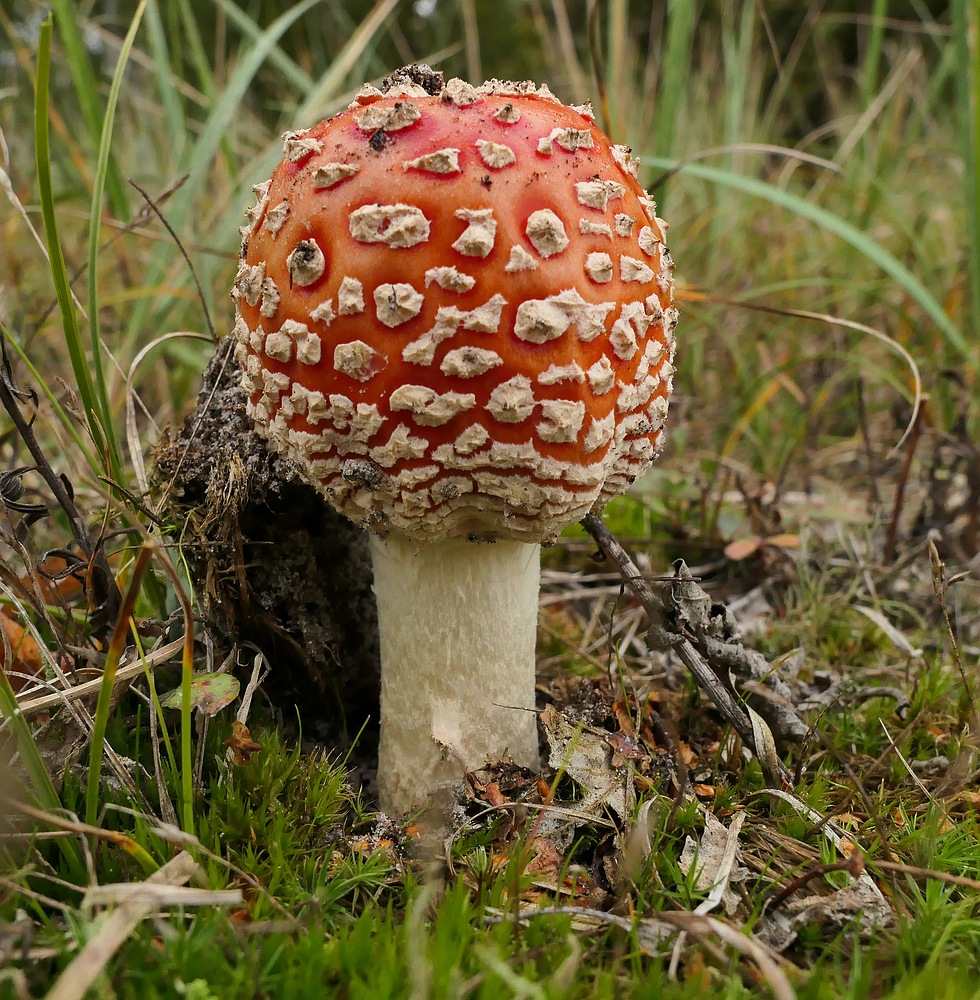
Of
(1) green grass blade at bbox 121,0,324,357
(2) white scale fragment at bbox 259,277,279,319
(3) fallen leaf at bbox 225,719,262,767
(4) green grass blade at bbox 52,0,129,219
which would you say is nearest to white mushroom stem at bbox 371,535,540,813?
(3) fallen leaf at bbox 225,719,262,767

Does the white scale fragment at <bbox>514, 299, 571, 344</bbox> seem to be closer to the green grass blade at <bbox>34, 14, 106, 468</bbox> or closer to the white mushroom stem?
the white mushroom stem

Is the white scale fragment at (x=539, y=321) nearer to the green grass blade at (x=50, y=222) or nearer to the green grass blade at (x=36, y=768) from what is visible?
the green grass blade at (x=50, y=222)

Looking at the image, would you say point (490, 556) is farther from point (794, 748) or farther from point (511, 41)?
point (511, 41)

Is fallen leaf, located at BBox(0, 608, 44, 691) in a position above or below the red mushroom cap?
below


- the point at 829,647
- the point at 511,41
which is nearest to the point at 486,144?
the point at 829,647

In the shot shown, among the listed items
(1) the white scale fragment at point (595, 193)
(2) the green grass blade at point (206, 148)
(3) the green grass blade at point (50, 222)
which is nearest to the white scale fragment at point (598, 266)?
(1) the white scale fragment at point (595, 193)

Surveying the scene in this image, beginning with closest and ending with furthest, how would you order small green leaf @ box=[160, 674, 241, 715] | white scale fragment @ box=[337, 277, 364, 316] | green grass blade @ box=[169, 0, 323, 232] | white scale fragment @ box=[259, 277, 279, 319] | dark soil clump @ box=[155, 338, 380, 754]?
1. white scale fragment @ box=[337, 277, 364, 316]
2. white scale fragment @ box=[259, 277, 279, 319]
3. small green leaf @ box=[160, 674, 241, 715]
4. dark soil clump @ box=[155, 338, 380, 754]
5. green grass blade @ box=[169, 0, 323, 232]
